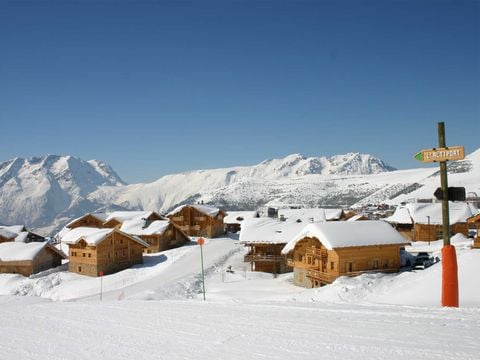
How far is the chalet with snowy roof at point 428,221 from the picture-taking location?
61469 mm

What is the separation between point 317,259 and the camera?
39.0 meters

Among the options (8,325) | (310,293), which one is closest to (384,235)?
(310,293)

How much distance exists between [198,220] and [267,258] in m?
29.4

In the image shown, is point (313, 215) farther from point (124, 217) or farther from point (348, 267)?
point (348, 267)

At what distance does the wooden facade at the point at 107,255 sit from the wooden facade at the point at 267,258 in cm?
1405

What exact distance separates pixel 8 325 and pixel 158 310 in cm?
406

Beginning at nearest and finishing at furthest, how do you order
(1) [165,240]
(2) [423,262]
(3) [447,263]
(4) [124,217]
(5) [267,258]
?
(3) [447,263]
(2) [423,262]
(5) [267,258]
(1) [165,240]
(4) [124,217]

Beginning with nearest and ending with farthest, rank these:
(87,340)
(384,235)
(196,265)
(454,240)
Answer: (87,340), (384,235), (196,265), (454,240)

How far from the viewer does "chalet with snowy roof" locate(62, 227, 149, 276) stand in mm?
51062

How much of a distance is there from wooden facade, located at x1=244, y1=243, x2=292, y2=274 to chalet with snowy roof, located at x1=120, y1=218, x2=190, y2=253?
676 inches

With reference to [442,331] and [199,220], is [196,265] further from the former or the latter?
[442,331]

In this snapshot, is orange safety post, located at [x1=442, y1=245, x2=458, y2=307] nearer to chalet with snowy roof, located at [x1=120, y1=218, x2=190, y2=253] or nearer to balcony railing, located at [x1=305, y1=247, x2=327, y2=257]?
balcony railing, located at [x1=305, y1=247, x2=327, y2=257]

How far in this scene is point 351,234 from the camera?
38.0 m

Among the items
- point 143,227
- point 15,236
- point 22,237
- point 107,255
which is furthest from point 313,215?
point 15,236
